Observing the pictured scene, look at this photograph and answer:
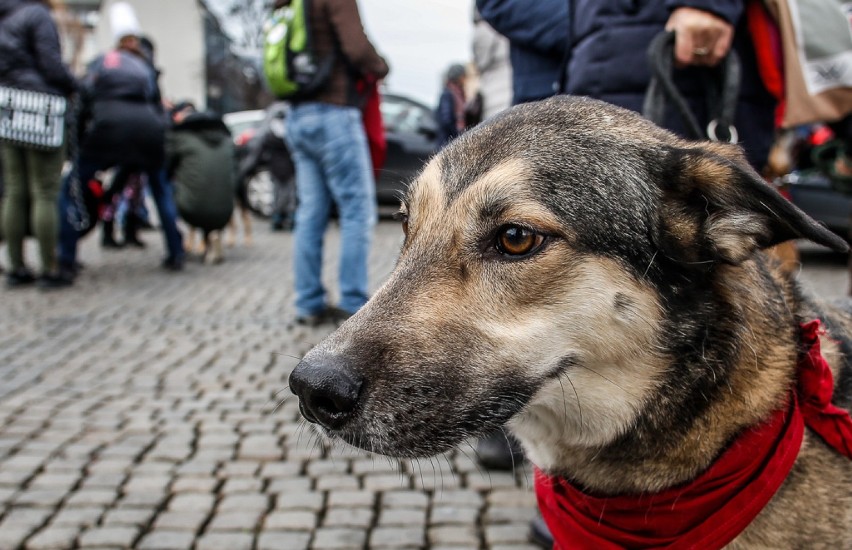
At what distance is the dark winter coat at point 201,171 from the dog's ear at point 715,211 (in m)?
8.43

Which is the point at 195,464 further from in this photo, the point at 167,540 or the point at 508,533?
the point at 508,533

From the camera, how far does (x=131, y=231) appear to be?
38.4 feet

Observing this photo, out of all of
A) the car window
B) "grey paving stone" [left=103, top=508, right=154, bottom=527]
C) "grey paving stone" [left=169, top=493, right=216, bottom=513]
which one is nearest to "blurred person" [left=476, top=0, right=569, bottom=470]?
"grey paving stone" [left=169, top=493, right=216, bottom=513]

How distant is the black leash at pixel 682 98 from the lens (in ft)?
8.63

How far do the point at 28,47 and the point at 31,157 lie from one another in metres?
1.07

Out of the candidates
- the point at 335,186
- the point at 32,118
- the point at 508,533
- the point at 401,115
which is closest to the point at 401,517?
the point at 508,533

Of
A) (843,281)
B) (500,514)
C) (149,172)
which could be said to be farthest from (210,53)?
(500,514)

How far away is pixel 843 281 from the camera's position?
8.73 metres

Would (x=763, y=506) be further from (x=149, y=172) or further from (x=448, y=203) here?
(x=149, y=172)

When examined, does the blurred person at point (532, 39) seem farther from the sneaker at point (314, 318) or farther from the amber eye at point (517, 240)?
the sneaker at point (314, 318)

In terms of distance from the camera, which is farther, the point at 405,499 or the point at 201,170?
the point at 201,170

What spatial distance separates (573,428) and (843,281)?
8023 millimetres

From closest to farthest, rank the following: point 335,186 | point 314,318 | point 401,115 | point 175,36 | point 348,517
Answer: point 348,517
point 335,186
point 314,318
point 401,115
point 175,36

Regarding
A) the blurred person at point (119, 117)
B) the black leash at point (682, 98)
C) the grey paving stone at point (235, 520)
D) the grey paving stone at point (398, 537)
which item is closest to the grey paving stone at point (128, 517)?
the grey paving stone at point (235, 520)
